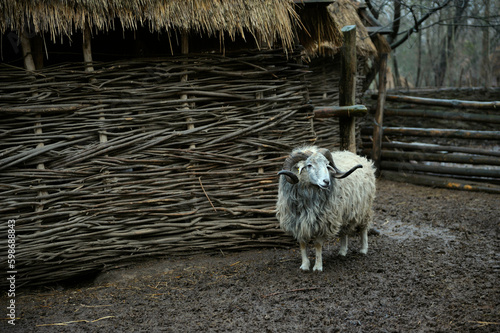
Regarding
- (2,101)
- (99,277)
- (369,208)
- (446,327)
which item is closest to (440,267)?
(369,208)

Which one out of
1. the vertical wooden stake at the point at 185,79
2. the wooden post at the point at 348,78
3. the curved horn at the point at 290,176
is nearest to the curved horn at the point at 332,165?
the curved horn at the point at 290,176

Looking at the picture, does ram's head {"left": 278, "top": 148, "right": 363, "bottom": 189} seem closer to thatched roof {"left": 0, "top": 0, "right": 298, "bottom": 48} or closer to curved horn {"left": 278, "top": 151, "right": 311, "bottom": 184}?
curved horn {"left": 278, "top": 151, "right": 311, "bottom": 184}

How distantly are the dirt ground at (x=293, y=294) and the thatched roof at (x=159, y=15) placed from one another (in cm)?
259

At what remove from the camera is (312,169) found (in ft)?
14.1

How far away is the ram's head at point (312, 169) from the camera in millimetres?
4219

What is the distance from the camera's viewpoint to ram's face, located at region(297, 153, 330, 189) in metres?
4.18

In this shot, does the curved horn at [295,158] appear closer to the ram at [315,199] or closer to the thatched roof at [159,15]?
the ram at [315,199]

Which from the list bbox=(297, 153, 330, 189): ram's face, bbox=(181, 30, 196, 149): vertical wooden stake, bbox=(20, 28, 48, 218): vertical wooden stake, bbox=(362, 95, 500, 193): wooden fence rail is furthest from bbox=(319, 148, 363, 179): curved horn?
bbox=(362, 95, 500, 193): wooden fence rail

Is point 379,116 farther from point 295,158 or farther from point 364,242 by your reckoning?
point 295,158

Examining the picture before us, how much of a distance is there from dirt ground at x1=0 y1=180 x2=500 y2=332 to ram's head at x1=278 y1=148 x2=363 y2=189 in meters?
0.98

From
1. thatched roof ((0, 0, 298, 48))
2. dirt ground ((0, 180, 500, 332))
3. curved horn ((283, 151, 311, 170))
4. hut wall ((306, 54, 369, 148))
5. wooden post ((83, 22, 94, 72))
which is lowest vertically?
dirt ground ((0, 180, 500, 332))

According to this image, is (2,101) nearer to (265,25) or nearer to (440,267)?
(265,25)

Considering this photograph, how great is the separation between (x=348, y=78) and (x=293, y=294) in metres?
3.03

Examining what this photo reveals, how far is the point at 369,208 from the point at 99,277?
3.14 metres
